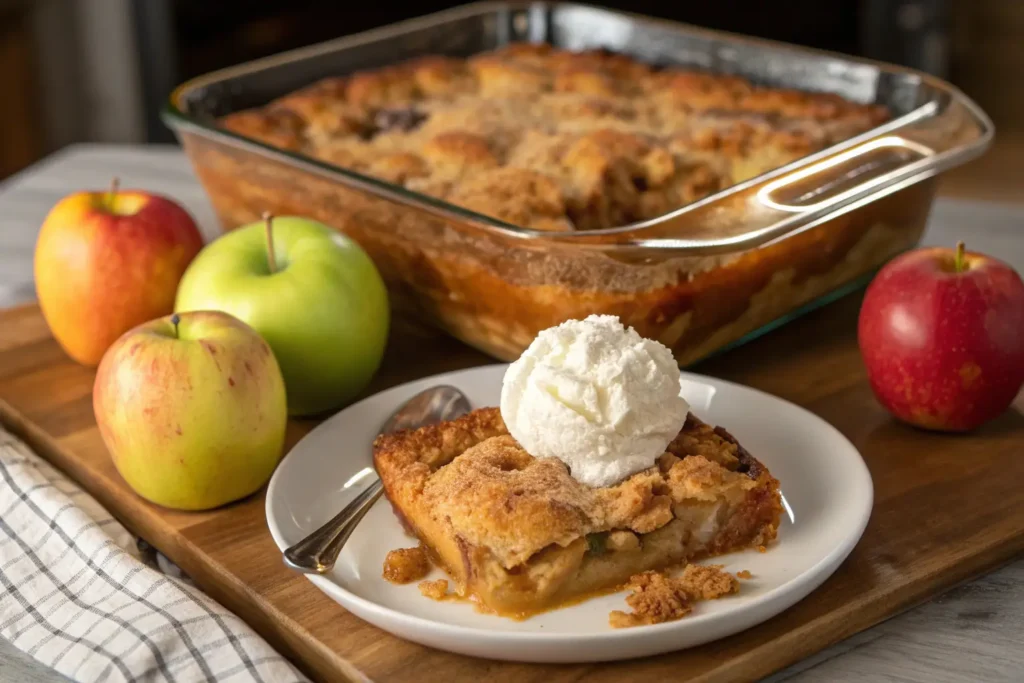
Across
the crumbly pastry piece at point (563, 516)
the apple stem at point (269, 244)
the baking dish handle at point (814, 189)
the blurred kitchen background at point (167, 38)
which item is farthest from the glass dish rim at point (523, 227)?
the blurred kitchen background at point (167, 38)

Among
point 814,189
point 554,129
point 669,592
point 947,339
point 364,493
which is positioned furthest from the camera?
point 554,129

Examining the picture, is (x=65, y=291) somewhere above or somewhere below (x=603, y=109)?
below

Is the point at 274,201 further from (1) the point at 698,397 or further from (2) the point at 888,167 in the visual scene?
(2) the point at 888,167

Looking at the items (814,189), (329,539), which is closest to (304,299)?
(329,539)

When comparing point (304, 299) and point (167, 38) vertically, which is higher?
point (304, 299)

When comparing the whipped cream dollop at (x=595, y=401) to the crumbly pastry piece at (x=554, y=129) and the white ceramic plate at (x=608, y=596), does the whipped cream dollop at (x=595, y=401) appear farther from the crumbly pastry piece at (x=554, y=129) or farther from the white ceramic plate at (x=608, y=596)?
the crumbly pastry piece at (x=554, y=129)

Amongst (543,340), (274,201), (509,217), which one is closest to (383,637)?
(543,340)

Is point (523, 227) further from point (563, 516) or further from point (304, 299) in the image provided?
point (563, 516)
